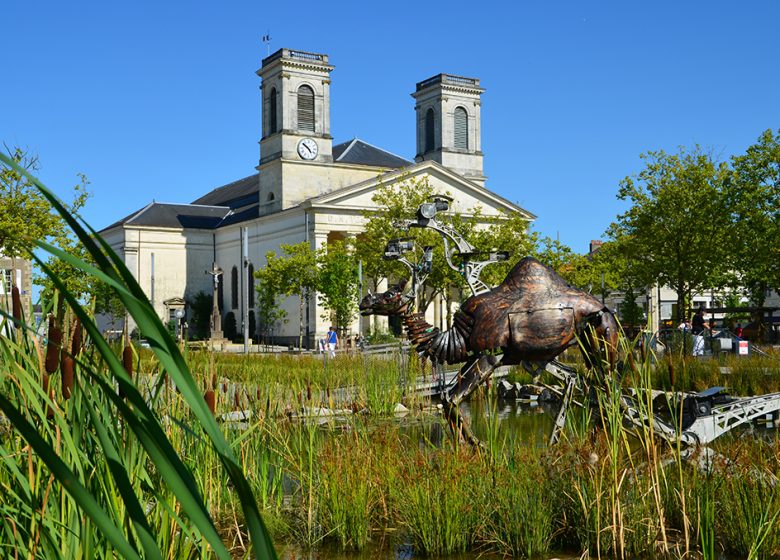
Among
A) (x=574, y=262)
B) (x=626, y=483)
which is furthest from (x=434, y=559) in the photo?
(x=574, y=262)

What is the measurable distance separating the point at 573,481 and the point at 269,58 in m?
49.4

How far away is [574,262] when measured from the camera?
45094 mm

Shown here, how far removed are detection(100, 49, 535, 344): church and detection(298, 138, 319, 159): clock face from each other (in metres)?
0.06

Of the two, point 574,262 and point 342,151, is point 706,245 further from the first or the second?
point 342,151

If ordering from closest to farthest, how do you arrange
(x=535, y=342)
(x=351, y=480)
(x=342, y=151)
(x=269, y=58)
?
(x=351, y=480)
(x=535, y=342)
(x=269, y=58)
(x=342, y=151)

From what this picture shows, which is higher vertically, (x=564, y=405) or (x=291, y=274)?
(x=291, y=274)

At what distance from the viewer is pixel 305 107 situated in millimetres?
51500

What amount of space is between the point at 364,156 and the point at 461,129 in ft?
21.7

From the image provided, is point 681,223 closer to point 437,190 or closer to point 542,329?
point 437,190

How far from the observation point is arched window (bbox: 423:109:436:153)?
193ft

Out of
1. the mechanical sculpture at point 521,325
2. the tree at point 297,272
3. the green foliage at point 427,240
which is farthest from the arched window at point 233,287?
the mechanical sculpture at point 521,325

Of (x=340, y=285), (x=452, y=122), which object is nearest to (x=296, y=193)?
(x=452, y=122)

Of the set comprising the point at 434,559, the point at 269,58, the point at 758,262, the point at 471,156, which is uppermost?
the point at 269,58

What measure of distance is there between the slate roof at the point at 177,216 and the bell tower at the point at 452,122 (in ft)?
52.0
